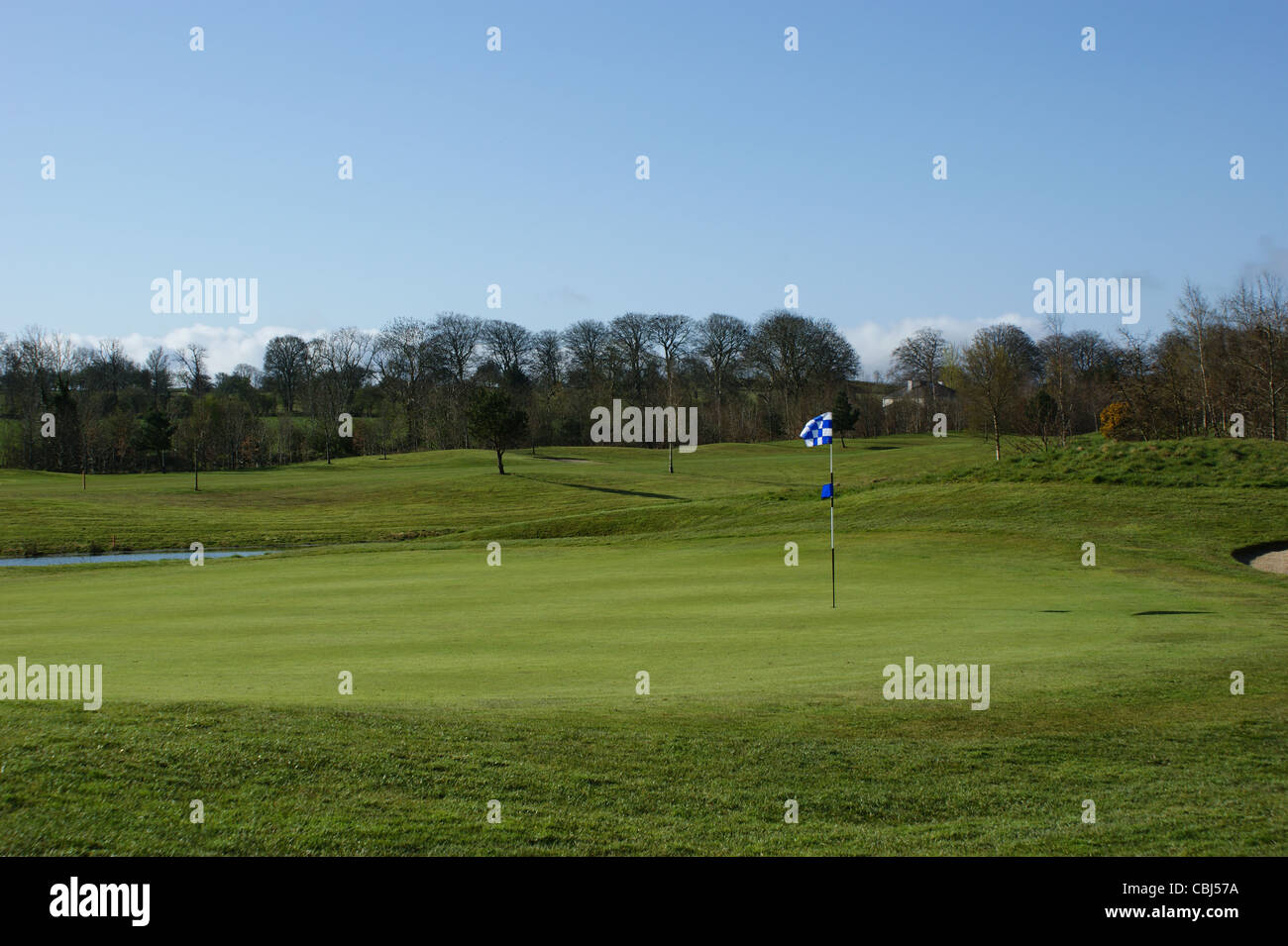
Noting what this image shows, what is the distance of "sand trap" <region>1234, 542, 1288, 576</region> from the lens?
89.2 ft

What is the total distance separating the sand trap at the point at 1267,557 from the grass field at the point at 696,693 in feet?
1.92

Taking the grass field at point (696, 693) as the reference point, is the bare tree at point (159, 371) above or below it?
above

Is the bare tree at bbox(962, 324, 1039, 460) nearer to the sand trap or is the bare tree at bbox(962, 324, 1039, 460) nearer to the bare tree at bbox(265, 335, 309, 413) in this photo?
the sand trap

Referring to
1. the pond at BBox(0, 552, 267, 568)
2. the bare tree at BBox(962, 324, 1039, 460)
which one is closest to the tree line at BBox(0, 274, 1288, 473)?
the bare tree at BBox(962, 324, 1039, 460)

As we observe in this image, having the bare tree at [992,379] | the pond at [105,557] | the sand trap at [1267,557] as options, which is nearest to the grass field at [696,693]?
the sand trap at [1267,557]

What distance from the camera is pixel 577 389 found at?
117 m

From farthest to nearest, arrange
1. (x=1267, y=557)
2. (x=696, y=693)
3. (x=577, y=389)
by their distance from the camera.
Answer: (x=577, y=389) → (x=1267, y=557) → (x=696, y=693)

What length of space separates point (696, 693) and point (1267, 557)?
966 inches

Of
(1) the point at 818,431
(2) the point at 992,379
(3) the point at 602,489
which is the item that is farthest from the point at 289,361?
(1) the point at 818,431

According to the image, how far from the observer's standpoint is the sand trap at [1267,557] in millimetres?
27203

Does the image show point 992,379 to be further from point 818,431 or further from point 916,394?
point 916,394

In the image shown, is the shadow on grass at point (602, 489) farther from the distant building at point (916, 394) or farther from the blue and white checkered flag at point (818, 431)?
the distant building at point (916, 394)

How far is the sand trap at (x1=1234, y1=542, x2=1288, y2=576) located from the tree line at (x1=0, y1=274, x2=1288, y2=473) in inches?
1381

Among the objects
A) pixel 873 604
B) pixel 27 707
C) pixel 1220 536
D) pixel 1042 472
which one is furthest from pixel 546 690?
pixel 1042 472
